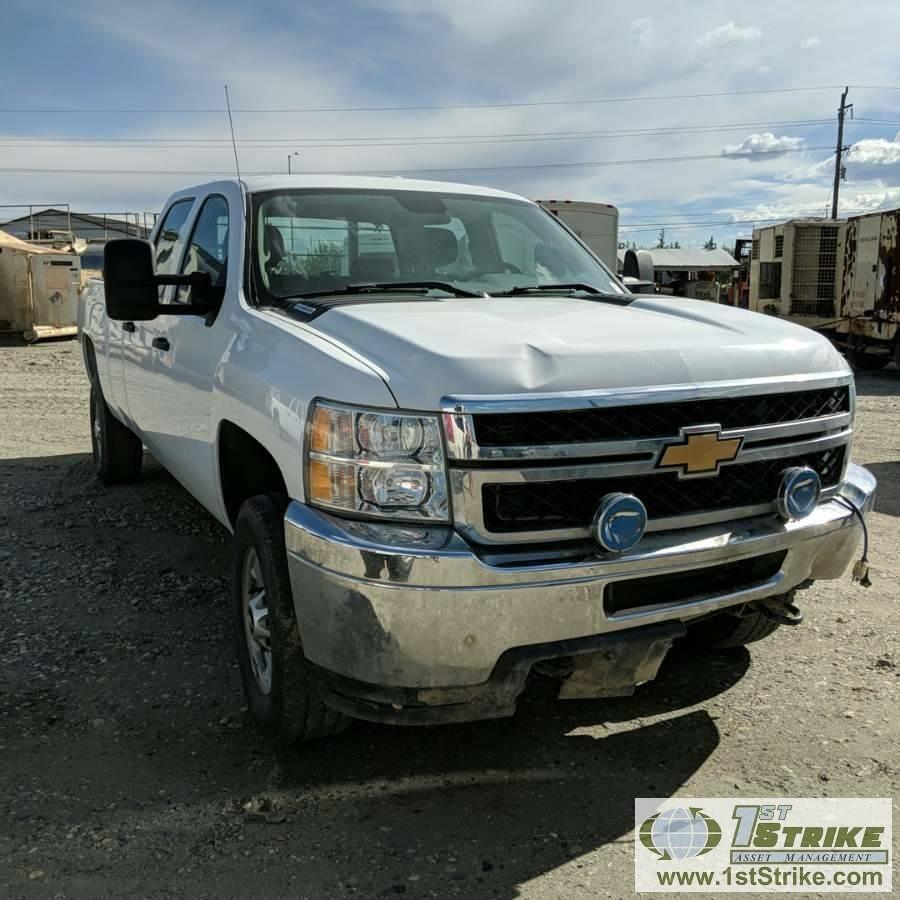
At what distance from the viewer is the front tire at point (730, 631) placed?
3393mm

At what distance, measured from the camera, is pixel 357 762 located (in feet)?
9.92

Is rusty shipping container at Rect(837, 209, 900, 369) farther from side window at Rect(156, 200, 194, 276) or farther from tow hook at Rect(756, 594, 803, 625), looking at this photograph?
tow hook at Rect(756, 594, 803, 625)

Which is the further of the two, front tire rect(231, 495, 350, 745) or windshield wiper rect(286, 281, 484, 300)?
windshield wiper rect(286, 281, 484, 300)

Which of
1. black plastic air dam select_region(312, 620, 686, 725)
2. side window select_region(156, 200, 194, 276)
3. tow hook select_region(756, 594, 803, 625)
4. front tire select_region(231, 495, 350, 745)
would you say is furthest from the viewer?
side window select_region(156, 200, 194, 276)

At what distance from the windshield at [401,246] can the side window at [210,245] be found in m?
0.24

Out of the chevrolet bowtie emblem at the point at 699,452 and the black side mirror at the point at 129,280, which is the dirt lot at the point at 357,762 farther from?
the black side mirror at the point at 129,280

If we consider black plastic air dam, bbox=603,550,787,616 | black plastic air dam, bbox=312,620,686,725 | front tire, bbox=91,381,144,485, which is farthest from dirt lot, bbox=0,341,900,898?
front tire, bbox=91,381,144,485

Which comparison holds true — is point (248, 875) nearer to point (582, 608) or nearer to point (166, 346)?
point (582, 608)

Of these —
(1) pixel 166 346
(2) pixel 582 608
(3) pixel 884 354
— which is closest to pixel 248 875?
(2) pixel 582 608

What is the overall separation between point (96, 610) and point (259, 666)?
5.12 ft

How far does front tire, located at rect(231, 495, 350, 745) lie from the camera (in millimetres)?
2750

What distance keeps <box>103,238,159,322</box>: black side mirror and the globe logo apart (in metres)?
2.50

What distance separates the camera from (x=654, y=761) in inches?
120

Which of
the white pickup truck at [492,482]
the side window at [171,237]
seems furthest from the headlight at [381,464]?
the side window at [171,237]
